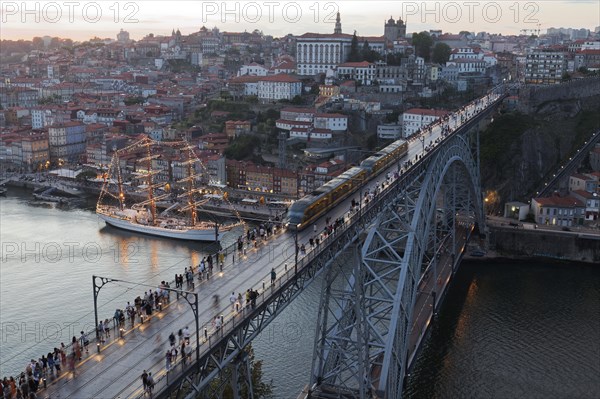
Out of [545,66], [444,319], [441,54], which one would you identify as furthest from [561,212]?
[441,54]

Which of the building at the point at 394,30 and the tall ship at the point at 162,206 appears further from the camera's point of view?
the building at the point at 394,30

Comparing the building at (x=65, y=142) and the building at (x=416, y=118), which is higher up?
the building at (x=416, y=118)

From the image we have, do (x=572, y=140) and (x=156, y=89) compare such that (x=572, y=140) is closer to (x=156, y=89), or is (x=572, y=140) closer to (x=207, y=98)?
(x=207, y=98)

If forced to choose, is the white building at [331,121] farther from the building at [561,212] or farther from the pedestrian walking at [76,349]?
the pedestrian walking at [76,349]

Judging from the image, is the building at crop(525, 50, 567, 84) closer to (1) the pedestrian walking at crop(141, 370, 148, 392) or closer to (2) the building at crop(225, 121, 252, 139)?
(2) the building at crop(225, 121, 252, 139)

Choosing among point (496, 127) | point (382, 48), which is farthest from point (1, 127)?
point (496, 127)

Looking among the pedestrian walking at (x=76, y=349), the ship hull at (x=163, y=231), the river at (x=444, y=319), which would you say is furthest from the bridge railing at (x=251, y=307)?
the ship hull at (x=163, y=231)
